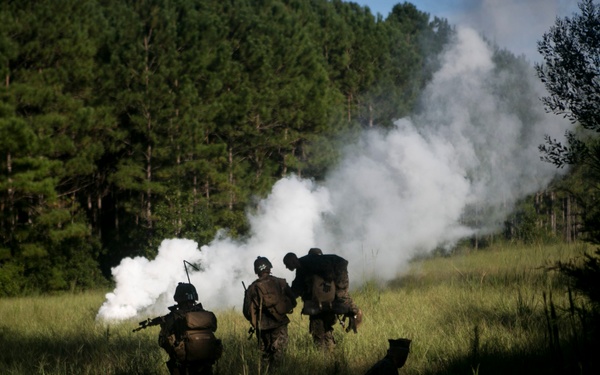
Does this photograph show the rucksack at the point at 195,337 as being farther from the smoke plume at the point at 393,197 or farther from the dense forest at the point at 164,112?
the dense forest at the point at 164,112

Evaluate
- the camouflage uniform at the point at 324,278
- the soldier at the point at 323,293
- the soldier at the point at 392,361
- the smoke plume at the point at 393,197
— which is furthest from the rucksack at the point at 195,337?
the smoke plume at the point at 393,197

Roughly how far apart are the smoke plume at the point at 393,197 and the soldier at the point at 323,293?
6.59 m

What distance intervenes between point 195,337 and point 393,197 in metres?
13.3

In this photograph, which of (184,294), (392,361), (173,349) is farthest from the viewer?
(184,294)

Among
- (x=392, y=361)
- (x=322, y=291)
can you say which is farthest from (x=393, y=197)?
(x=392, y=361)

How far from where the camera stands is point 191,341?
756 cm

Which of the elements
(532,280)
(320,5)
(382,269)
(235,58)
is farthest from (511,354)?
(320,5)

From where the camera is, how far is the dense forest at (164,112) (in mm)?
25859

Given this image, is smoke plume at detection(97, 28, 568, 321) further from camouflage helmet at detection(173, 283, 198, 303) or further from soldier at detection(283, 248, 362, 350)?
camouflage helmet at detection(173, 283, 198, 303)

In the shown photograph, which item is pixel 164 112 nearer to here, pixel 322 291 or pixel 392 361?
pixel 322 291

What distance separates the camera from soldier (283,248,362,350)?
35.5 ft

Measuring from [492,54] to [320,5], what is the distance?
21321 mm

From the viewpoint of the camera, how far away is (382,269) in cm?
2130

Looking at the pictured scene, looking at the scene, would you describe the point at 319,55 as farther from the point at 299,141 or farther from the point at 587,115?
the point at 587,115
